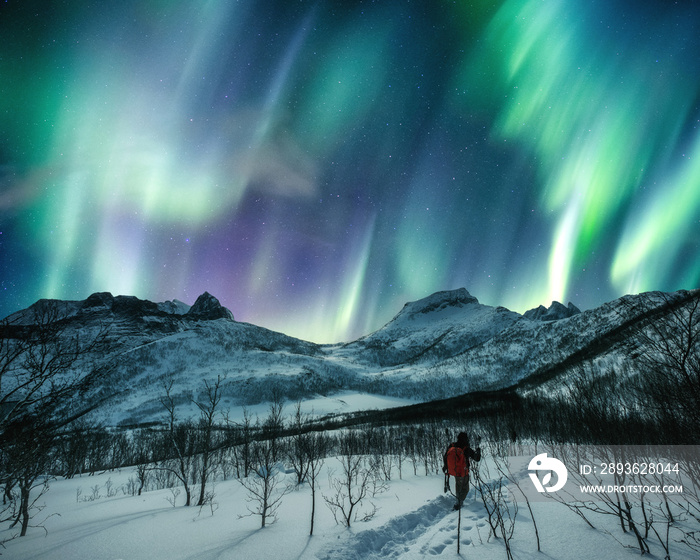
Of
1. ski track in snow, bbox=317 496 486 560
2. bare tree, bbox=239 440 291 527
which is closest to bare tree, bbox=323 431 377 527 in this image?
ski track in snow, bbox=317 496 486 560

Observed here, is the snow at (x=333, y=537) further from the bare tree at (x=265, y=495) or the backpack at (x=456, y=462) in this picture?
the backpack at (x=456, y=462)

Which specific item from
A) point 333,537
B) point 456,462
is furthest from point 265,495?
point 456,462

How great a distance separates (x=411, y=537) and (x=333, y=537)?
2.51 metres

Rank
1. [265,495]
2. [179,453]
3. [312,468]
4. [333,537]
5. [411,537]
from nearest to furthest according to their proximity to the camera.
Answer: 1. [312,468]
2. [333,537]
3. [411,537]
4. [265,495]
5. [179,453]

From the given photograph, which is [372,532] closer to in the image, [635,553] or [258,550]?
[258,550]

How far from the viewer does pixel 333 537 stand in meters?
9.08

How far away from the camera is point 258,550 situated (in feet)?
27.2

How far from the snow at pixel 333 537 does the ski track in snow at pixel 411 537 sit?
0.03 m

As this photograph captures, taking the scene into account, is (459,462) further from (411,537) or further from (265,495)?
(265,495)

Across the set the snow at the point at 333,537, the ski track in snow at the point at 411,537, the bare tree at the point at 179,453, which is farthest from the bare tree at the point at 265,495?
the bare tree at the point at 179,453

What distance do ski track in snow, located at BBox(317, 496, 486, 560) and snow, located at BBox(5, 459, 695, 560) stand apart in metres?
0.03

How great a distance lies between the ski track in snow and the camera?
26.6ft

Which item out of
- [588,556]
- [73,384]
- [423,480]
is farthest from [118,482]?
[588,556]

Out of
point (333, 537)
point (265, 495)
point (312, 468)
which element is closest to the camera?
point (312, 468)
